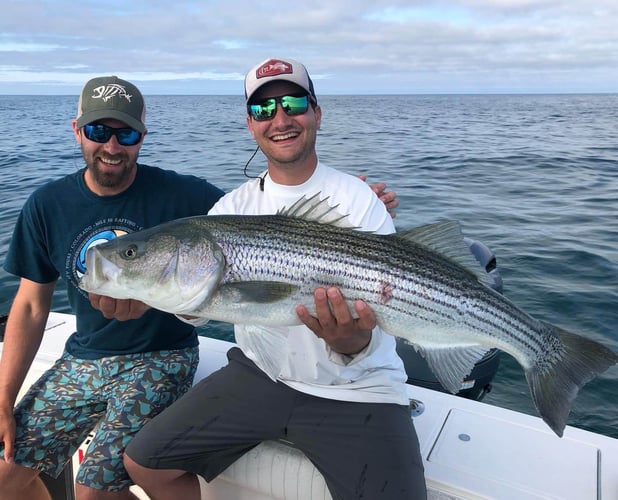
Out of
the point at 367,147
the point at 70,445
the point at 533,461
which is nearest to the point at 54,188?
the point at 70,445

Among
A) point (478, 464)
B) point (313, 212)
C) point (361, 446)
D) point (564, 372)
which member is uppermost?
point (313, 212)

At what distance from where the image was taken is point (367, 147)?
24156 mm

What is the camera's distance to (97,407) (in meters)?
3.45

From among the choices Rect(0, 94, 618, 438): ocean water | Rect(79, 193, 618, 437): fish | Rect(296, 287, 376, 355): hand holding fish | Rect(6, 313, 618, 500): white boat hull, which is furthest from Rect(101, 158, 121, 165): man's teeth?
Rect(0, 94, 618, 438): ocean water

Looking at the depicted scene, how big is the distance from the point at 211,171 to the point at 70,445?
1496 centimetres

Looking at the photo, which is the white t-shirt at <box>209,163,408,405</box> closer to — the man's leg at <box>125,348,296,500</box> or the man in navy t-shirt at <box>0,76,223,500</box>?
the man's leg at <box>125,348,296,500</box>

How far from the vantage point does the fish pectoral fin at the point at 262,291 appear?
8.91 ft

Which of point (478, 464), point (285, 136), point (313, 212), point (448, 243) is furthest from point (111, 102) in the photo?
point (478, 464)

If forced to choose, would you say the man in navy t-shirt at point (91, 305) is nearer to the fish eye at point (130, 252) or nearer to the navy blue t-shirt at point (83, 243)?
the navy blue t-shirt at point (83, 243)

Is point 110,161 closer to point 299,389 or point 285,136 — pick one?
point 285,136

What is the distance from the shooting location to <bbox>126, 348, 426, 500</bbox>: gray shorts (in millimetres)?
2748

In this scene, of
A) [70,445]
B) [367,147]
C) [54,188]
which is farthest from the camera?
[367,147]

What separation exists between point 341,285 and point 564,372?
127 cm

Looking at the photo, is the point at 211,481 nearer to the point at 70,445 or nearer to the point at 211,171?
the point at 70,445
